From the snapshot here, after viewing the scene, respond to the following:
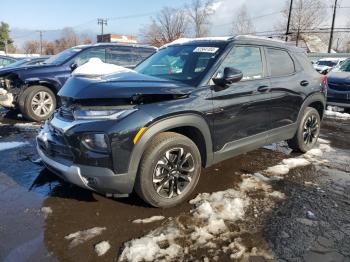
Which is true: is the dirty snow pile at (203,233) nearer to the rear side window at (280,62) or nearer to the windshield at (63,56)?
the rear side window at (280,62)

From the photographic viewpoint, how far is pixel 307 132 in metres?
5.88

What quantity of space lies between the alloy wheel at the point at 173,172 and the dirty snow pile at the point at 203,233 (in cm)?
27

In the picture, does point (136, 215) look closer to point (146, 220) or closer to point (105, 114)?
point (146, 220)

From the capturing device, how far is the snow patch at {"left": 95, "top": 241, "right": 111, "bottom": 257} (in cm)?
301

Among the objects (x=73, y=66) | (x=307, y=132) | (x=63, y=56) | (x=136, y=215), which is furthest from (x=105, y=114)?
(x=63, y=56)

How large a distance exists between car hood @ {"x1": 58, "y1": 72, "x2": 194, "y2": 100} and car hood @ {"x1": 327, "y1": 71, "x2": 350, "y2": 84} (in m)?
7.84

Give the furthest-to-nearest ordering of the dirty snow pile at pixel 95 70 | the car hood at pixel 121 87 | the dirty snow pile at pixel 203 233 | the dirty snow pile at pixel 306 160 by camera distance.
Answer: the dirty snow pile at pixel 306 160
the dirty snow pile at pixel 95 70
the car hood at pixel 121 87
the dirty snow pile at pixel 203 233

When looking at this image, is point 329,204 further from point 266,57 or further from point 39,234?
point 39,234

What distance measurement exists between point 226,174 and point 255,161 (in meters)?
0.80

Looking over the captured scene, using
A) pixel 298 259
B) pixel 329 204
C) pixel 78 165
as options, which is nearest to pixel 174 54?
pixel 78 165

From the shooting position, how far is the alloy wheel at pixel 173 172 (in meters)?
3.66

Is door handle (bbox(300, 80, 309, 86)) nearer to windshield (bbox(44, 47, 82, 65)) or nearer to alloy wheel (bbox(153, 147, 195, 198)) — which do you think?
alloy wheel (bbox(153, 147, 195, 198))

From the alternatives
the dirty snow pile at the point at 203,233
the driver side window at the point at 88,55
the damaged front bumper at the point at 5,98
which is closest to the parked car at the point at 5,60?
the driver side window at the point at 88,55

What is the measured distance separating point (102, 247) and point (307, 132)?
159 inches
